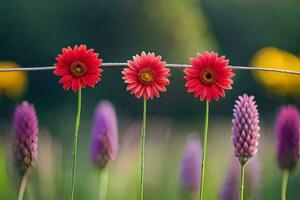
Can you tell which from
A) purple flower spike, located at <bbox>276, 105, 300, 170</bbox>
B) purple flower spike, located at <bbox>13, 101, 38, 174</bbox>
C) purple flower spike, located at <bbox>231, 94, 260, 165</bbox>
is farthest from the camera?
purple flower spike, located at <bbox>276, 105, 300, 170</bbox>

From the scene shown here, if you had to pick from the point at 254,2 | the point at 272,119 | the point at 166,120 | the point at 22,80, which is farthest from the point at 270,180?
Result: the point at 22,80

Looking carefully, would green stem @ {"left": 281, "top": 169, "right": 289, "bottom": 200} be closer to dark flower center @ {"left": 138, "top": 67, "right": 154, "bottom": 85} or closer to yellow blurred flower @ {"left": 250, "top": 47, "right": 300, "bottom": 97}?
yellow blurred flower @ {"left": 250, "top": 47, "right": 300, "bottom": 97}

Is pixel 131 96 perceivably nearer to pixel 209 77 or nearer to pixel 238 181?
pixel 209 77

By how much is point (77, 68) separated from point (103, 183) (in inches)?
13.5

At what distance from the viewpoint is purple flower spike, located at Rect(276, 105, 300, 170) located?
2.33 m

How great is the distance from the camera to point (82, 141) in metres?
2.33

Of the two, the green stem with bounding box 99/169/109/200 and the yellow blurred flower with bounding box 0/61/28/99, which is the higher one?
the yellow blurred flower with bounding box 0/61/28/99

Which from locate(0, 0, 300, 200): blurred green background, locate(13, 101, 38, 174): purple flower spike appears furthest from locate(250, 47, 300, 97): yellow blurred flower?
locate(13, 101, 38, 174): purple flower spike

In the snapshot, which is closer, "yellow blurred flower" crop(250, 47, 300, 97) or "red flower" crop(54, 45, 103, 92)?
"red flower" crop(54, 45, 103, 92)

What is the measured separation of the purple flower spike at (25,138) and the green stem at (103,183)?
214 mm

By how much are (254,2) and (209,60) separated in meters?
0.33

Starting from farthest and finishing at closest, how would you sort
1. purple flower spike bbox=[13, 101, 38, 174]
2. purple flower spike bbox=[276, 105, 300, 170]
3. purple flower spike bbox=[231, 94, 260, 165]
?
purple flower spike bbox=[276, 105, 300, 170] → purple flower spike bbox=[13, 101, 38, 174] → purple flower spike bbox=[231, 94, 260, 165]

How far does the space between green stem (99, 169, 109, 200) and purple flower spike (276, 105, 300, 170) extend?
0.50 metres

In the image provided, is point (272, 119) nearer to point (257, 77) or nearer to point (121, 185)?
point (257, 77)
